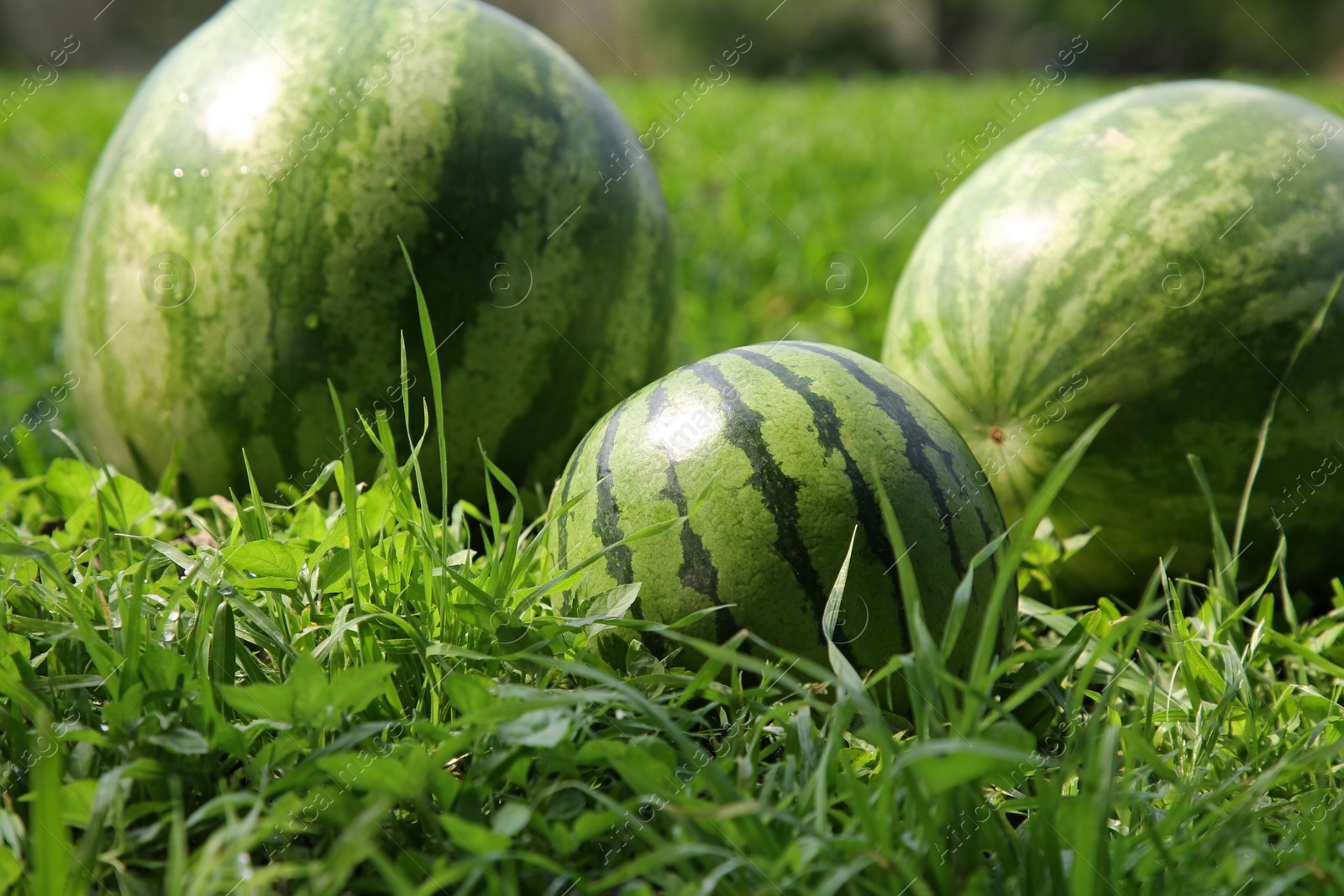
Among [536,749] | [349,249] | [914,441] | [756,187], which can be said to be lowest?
[756,187]

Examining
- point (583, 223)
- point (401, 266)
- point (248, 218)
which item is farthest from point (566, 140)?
point (248, 218)

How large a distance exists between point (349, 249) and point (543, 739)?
121 cm

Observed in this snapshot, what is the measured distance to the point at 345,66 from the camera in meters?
2.17

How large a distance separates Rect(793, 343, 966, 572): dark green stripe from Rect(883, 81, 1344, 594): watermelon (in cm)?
50

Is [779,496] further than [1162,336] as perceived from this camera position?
No

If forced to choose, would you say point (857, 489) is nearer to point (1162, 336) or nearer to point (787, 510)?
point (787, 510)

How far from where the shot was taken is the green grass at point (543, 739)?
44.7 inches

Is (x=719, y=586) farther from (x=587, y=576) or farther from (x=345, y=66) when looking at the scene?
(x=345, y=66)

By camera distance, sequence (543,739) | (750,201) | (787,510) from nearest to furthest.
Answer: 1. (543,739)
2. (787,510)
3. (750,201)

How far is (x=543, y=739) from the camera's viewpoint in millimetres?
1236

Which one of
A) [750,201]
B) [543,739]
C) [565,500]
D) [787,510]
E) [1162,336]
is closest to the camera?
[543,739]

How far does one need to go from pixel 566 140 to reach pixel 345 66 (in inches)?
18.4

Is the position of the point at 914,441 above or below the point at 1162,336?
above

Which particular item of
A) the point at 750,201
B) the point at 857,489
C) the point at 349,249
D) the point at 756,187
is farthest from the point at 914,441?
the point at 756,187
